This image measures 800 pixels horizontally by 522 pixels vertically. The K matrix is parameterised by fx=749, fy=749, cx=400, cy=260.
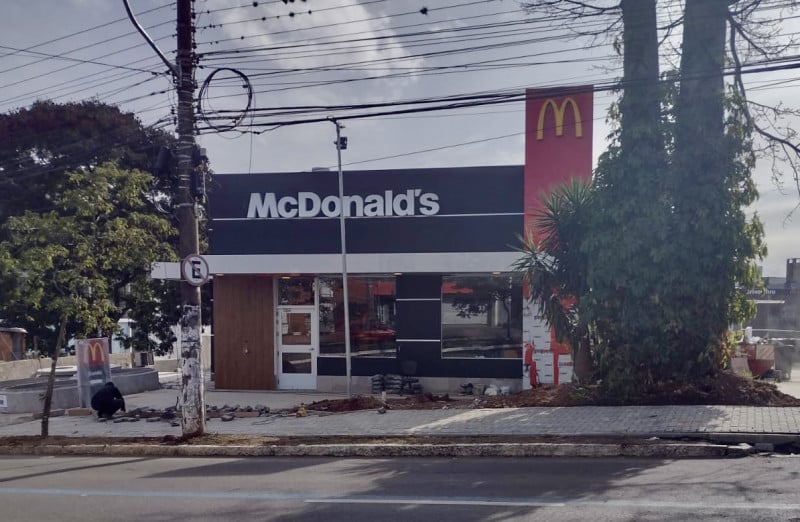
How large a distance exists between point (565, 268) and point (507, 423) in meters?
3.56

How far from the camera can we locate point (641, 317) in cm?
1332

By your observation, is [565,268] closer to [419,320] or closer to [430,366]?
[419,320]

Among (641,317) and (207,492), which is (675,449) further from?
(207,492)

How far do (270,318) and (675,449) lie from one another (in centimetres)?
1233

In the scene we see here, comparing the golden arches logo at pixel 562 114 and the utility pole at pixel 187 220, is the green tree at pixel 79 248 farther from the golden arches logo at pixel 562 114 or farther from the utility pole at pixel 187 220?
the golden arches logo at pixel 562 114

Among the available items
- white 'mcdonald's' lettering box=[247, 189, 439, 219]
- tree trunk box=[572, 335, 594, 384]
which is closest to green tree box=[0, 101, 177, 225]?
white 'mcdonald's' lettering box=[247, 189, 439, 219]

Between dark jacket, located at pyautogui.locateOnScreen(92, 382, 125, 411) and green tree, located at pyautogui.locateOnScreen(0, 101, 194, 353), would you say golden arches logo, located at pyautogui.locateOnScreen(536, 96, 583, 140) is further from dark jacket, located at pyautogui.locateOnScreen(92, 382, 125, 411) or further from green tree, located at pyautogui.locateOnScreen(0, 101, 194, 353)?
green tree, located at pyautogui.locateOnScreen(0, 101, 194, 353)

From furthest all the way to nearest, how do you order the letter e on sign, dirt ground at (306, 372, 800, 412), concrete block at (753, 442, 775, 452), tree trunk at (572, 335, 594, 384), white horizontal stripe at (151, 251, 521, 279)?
white horizontal stripe at (151, 251, 521, 279), tree trunk at (572, 335, 594, 384), dirt ground at (306, 372, 800, 412), the letter e on sign, concrete block at (753, 442, 775, 452)

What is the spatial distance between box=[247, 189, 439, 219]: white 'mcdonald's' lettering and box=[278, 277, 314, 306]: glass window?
68.7 inches

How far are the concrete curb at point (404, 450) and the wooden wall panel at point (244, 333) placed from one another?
24.5 feet

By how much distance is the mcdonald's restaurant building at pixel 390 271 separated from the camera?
59.6ft

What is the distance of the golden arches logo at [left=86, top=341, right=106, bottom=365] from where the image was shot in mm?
16484

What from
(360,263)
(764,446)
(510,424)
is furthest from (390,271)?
(764,446)

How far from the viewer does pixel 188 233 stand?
12.5m
